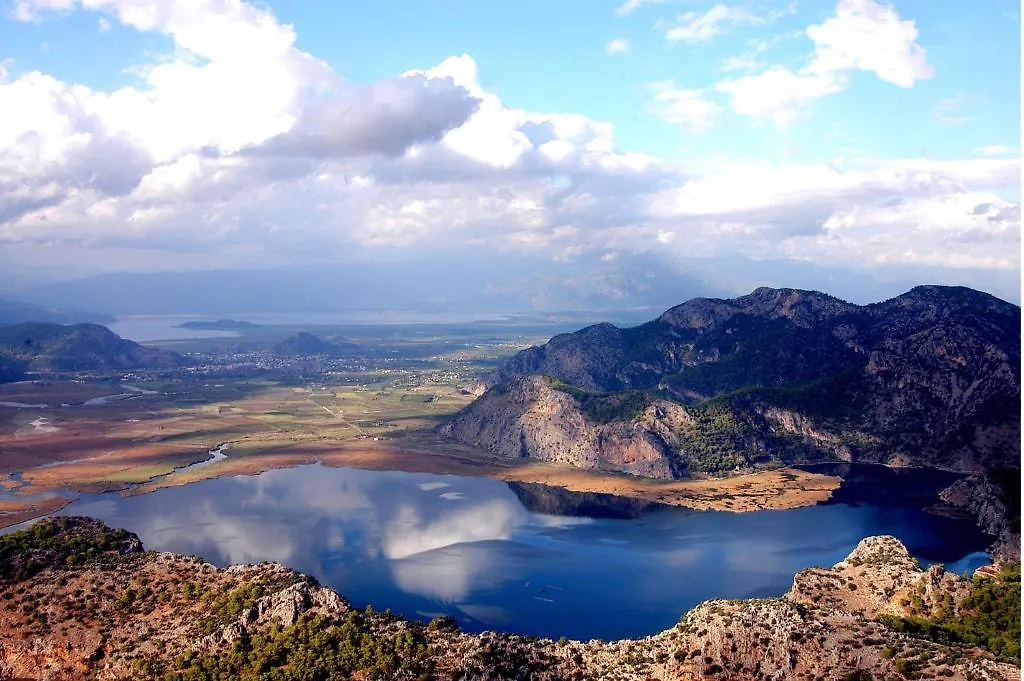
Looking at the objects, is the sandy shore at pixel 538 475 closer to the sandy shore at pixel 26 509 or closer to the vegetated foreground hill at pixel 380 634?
the sandy shore at pixel 26 509

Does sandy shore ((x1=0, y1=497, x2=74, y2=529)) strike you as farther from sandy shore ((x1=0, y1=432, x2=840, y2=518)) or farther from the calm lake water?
the calm lake water

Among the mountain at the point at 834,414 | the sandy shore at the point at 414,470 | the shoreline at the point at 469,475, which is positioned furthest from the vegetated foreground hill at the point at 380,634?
the mountain at the point at 834,414

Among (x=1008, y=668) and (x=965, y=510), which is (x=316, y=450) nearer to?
(x=965, y=510)

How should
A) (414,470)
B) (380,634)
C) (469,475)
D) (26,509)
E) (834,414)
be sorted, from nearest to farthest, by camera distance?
(380,634) < (26,509) < (469,475) < (414,470) < (834,414)

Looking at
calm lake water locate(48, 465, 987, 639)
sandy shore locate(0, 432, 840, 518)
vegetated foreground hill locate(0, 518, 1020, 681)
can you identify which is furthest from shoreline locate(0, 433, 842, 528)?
vegetated foreground hill locate(0, 518, 1020, 681)

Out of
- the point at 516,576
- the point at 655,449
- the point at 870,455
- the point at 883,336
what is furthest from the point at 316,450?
the point at 883,336

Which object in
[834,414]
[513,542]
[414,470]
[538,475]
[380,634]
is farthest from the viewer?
[834,414]

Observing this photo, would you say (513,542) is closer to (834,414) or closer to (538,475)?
(538,475)

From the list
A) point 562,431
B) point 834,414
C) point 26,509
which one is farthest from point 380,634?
point 834,414
